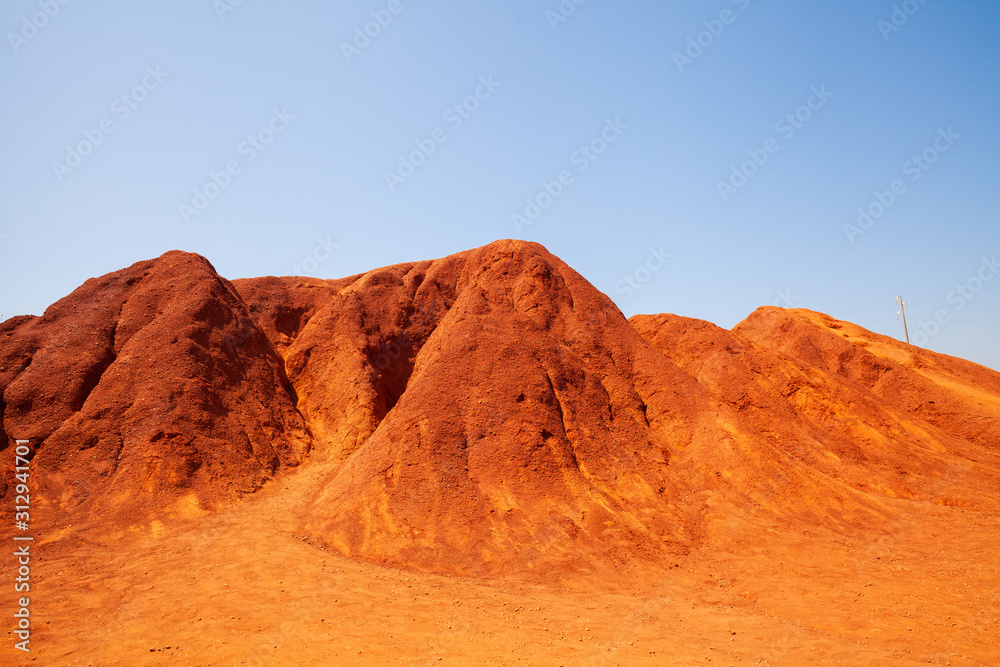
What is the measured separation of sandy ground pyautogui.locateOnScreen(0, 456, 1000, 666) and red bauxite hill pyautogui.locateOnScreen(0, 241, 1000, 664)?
63cm

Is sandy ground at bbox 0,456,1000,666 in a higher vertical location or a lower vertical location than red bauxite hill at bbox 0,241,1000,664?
lower

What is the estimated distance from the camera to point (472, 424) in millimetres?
18734

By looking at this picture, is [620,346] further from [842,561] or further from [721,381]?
[842,561]

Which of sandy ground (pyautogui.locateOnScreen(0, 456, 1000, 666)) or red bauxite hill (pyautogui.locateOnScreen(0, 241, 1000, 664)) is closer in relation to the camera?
sandy ground (pyautogui.locateOnScreen(0, 456, 1000, 666))

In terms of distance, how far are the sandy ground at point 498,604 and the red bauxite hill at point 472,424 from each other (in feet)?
2.07

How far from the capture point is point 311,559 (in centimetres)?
1469

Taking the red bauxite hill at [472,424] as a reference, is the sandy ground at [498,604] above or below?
below

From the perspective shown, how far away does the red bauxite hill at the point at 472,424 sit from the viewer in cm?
1634

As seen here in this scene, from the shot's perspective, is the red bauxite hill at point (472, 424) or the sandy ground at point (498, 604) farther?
the red bauxite hill at point (472, 424)

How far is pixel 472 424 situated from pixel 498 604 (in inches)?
274

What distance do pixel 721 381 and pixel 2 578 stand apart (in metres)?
23.3

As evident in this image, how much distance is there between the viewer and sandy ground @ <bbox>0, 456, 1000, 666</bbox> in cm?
1001

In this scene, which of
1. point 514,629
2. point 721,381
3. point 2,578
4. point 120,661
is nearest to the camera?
point 120,661

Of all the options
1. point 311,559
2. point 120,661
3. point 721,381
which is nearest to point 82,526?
point 311,559
